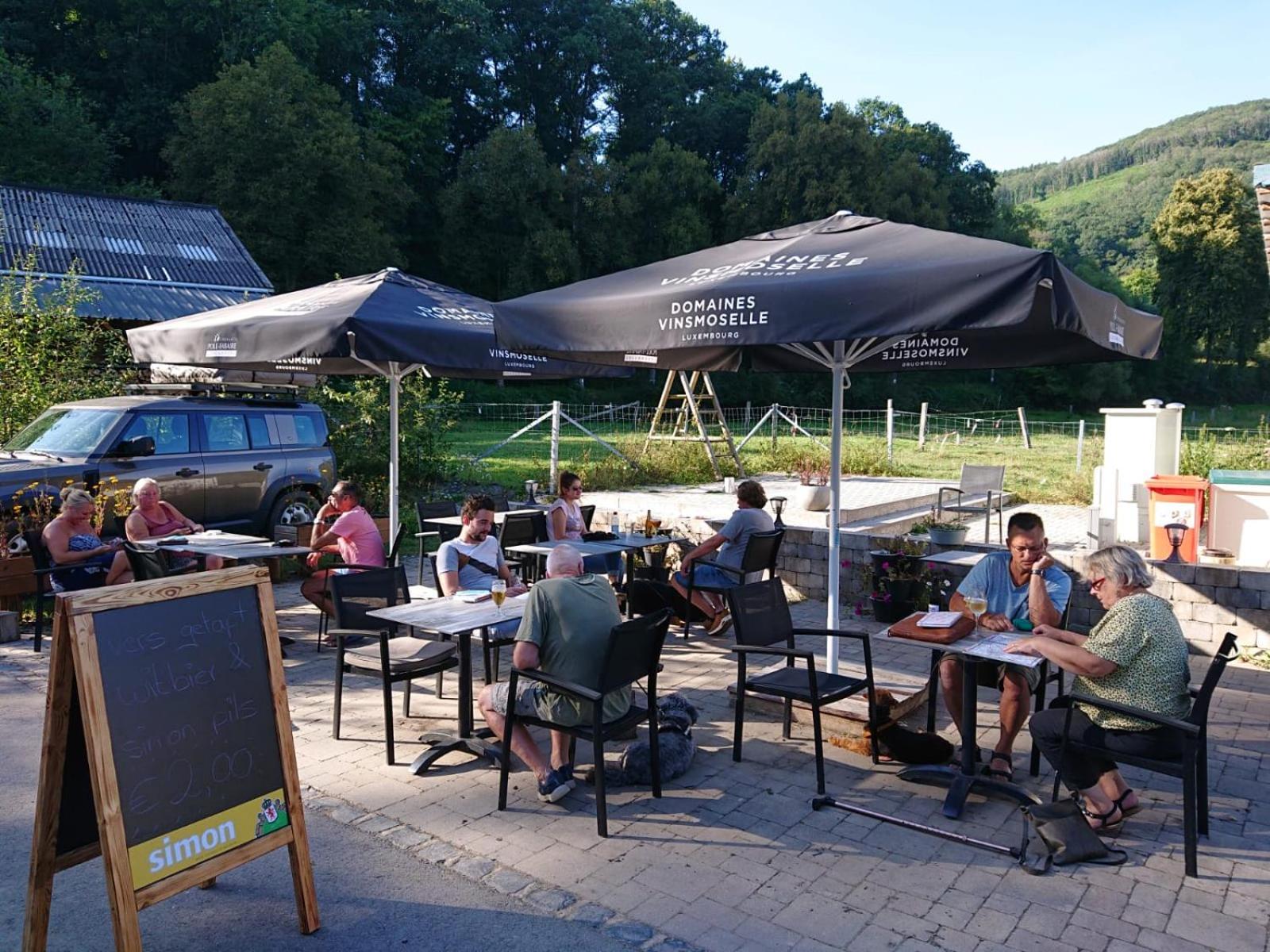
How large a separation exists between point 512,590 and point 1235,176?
59.2 meters

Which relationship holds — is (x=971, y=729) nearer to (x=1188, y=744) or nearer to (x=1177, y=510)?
(x=1188, y=744)

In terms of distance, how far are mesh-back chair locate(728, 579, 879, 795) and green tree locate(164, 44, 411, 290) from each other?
32.0 m

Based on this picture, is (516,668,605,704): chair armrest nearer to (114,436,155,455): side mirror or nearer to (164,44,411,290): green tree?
(114,436,155,455): side mirror

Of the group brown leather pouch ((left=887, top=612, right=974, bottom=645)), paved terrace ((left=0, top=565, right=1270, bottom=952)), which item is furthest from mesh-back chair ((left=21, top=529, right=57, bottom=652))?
brown leather pouch ((left=887, top=612, right=974, bottom=645))

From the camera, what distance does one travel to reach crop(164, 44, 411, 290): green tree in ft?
107

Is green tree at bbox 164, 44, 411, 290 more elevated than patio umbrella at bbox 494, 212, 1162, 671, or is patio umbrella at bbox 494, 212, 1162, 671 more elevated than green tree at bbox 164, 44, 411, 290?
green tree at bbox 164, 44, 411, 290

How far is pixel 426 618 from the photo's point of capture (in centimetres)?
486

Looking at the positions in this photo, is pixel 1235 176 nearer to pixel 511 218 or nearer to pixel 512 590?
→ pixel 511 218

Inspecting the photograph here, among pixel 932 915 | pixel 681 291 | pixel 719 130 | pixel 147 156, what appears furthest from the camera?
pixel 719 130

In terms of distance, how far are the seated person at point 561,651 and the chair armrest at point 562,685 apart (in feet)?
0.13

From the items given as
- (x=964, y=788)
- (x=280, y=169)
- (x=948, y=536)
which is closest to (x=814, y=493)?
(x=948, y=536)

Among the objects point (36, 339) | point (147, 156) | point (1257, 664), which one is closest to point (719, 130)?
point (147, 156)

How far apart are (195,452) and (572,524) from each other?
4438mm

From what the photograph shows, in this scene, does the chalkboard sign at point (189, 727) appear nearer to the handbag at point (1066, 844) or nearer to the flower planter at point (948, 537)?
the handbag at point (1066, 844)
